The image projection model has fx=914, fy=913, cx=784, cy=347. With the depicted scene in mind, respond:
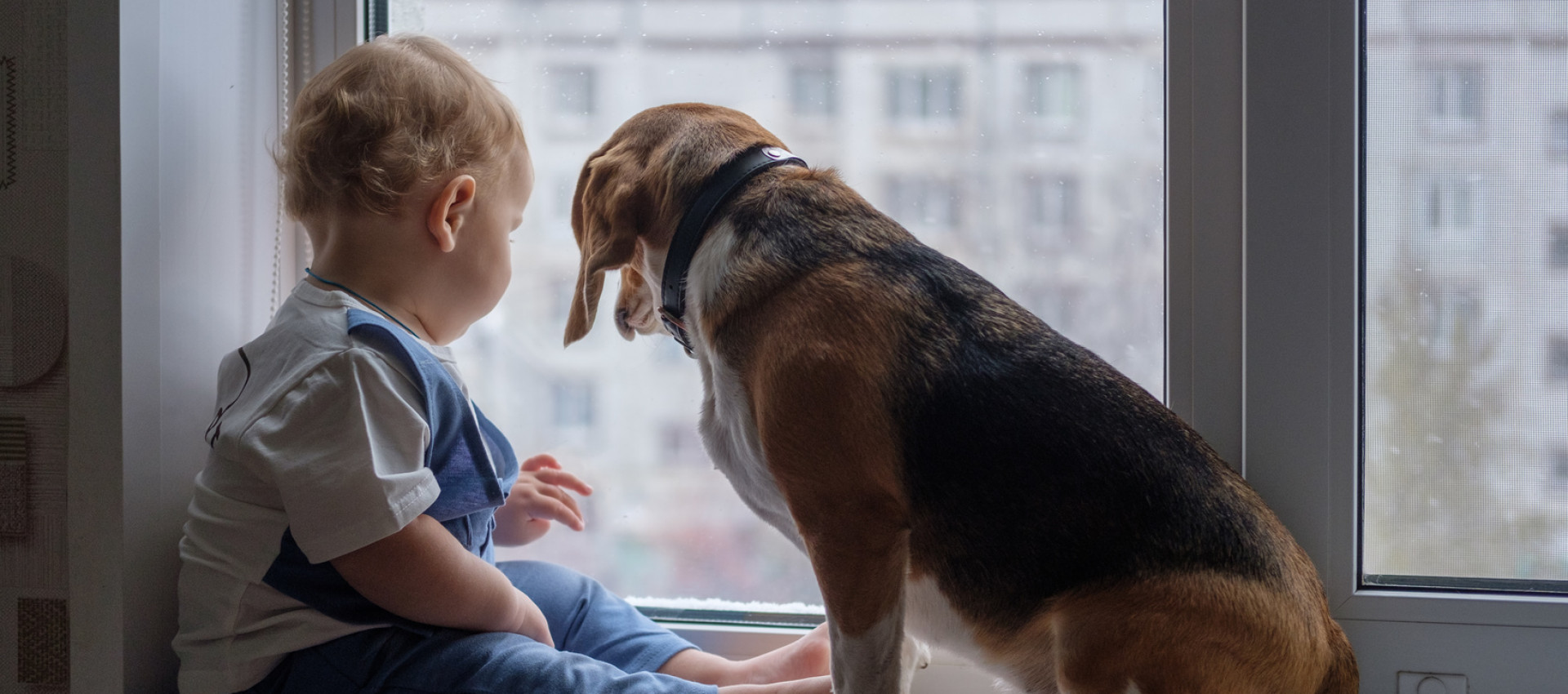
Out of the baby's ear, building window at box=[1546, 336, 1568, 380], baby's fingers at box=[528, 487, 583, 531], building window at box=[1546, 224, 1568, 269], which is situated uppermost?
the baby's ear

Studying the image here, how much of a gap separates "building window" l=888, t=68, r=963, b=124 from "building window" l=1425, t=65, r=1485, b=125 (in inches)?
25.9

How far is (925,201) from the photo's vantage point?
56.2 inches

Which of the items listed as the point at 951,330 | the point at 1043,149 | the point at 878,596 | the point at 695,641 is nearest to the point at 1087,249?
the point at 1043,149

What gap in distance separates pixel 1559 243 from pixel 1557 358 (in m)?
0.16

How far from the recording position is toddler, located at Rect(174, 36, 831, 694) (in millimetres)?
1041

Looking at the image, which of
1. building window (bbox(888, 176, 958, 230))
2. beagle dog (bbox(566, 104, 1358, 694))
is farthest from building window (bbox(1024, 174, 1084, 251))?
beagle dog (bbox(566, 104, 1358, 694))

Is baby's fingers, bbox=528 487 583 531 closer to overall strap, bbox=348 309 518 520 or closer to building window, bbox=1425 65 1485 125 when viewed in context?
overall strap, bbox=348 309 518 520

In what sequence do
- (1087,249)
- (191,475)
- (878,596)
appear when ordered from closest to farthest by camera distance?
1. (878,596)
2. (191,475)
3. (1087,249)

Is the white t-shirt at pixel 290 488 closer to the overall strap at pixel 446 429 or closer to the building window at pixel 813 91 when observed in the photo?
the overall strap at pixel 446 429

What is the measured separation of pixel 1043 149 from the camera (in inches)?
55.3

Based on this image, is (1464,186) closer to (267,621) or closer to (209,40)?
(267,621)

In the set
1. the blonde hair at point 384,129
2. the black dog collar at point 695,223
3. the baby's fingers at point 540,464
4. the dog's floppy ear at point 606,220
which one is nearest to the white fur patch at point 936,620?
the black dog collar at point 695,223

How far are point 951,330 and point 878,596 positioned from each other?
1.02ft

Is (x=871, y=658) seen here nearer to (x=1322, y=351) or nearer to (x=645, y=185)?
(x=645, y=185)
